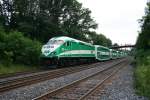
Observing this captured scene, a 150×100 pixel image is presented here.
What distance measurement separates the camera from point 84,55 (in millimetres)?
36031

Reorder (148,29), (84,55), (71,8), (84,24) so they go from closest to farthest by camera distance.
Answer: (148,29) → (84,55) → (71,8) → (84,24)

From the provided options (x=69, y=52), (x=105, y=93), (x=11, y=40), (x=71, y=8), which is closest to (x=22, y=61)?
(x=11, y=40)

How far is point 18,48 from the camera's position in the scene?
28.1 meters

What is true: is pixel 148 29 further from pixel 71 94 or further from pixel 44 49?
pixel 71 94

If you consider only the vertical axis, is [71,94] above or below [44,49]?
below

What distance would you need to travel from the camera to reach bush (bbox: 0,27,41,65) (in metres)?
27.3

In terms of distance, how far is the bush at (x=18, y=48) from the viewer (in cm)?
2731

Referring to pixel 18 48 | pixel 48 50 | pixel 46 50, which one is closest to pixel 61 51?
pixel 48 50

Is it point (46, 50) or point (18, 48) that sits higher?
point (18, 48)

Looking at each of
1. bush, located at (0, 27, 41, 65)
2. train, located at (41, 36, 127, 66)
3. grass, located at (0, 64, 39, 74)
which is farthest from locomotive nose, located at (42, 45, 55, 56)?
grass, located at (0, 64, 39, 74)

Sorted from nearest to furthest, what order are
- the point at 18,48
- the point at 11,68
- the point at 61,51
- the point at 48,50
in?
the point at 11,68 → the point at 48,50 → the point at 61,51 → the point at 18,48

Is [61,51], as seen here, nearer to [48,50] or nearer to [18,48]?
[48,50]

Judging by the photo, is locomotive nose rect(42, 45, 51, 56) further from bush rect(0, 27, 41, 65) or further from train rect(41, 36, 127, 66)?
bush rect(0, 27, 41, 65)

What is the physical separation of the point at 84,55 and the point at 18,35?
10.2 metres
